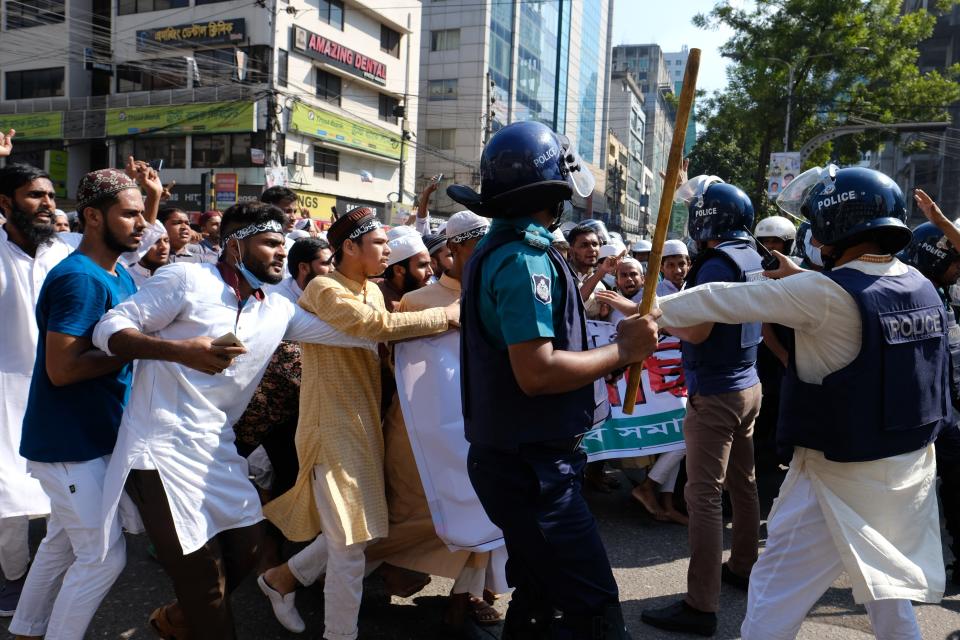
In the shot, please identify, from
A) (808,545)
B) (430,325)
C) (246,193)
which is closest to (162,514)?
(430,325)

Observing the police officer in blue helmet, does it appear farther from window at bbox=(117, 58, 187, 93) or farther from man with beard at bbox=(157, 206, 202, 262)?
window at bbox=(117, 58, 187, 93)

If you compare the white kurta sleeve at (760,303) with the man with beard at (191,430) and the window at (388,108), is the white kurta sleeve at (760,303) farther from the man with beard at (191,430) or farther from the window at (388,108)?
the window at (388,108)

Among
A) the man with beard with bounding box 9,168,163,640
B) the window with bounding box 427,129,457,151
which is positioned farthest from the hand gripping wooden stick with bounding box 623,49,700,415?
the window with bounding box 427,129,457,151

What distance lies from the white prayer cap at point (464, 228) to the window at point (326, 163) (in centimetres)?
2805

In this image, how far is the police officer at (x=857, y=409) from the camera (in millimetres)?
2580

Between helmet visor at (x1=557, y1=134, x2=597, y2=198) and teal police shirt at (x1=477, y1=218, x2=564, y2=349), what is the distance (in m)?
0.25

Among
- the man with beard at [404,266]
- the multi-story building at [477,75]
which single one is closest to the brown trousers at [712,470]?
the man with beard at [404,266]

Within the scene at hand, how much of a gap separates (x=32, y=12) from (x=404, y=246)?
3786 cm

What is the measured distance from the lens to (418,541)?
374cm

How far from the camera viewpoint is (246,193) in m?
29.2

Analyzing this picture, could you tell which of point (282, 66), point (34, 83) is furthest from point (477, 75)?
point (34, 83)

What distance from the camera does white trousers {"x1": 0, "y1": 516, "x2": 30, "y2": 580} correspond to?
12.6 feet

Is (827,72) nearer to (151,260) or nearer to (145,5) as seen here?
(151,260)

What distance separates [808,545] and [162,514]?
2398mm
